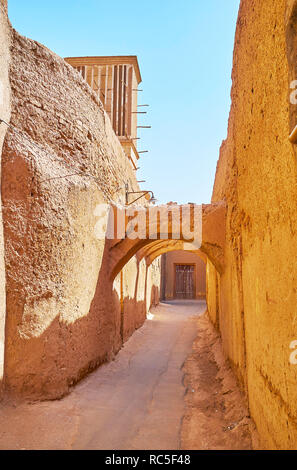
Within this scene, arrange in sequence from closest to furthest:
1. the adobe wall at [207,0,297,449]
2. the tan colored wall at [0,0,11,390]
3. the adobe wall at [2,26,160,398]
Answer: the adobe wall at [207,0,297,449]
the tan colored wall at [0,0,11,390]
the adobe wall at [2,26,160,398]

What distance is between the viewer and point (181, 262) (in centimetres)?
2159

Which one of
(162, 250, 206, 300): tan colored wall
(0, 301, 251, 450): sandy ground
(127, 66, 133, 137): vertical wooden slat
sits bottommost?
(0, 301, 251, 450): sandy ground

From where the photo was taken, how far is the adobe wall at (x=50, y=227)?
13.6 feet

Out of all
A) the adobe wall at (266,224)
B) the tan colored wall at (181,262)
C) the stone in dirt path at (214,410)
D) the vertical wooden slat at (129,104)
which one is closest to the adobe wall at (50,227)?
the stone in dirt path at (214,410)

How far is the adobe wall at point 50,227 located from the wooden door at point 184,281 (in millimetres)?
16126

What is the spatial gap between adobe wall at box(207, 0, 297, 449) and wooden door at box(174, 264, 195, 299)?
17257 mm

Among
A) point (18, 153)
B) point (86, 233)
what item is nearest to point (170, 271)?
point (86, 233)

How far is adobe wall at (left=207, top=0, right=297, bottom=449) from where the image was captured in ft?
7.22

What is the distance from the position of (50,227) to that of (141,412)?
2640mm

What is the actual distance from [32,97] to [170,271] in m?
17.9

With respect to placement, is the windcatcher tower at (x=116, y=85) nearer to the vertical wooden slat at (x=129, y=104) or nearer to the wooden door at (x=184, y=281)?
the vertical wooden slat at (x=129, y=104)

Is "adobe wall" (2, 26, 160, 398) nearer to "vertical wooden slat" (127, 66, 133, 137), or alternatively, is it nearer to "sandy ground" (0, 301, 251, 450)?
"sandy ground" (0, 301, 251, 450)

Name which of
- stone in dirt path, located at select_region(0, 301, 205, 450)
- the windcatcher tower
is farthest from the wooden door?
stone in dirt path, located at select_region(0, 301, 205, 450)

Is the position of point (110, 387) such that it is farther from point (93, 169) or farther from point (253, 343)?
point (93, 169)
